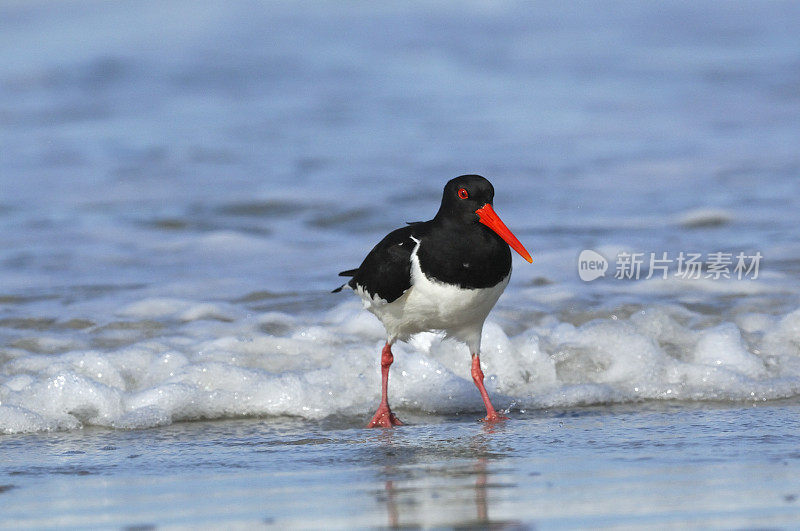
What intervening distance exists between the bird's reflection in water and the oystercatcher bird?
2.13 feet

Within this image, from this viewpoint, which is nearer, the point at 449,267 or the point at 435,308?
the point at 449,267

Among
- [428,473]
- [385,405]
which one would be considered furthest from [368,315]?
[428,473]

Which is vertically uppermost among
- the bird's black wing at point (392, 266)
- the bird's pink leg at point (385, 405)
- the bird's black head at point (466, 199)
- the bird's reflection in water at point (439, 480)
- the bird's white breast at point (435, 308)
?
the bird's black head at point (466, 199)

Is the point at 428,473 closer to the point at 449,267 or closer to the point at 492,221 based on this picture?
the point at 449,267

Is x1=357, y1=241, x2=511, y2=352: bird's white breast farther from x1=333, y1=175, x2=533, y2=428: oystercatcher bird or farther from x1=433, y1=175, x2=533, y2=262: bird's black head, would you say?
x1=433, y1=175, x2=533, y2=262: bird's black head

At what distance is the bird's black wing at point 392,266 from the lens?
5.64 metres

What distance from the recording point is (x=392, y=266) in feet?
18.6

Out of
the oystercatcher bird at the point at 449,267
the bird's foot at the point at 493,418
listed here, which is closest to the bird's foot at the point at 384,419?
the oystercatcher bird at the point at 449,267

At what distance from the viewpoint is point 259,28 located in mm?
25031

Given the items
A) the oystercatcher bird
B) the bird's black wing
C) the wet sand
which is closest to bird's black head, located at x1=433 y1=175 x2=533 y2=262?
the oystercatcher bird

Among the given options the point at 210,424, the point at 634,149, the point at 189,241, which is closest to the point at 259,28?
the point at 634,149

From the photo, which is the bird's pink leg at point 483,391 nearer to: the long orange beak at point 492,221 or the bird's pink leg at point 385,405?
the bird's pink leg at point 385,405

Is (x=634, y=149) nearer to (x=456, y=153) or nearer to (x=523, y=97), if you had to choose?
(x=456, y=153)

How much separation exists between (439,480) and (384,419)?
1486 mm
